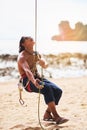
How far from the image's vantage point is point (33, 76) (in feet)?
14.6

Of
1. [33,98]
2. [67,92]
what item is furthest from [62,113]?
[67,92]

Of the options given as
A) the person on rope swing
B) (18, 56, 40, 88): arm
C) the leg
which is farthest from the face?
the leg

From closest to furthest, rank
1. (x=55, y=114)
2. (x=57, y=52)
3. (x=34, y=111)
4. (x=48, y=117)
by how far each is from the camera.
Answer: (x=55, y=114) → (x=48, y=117) → (x=34, y=111) → (x=57, y=52)

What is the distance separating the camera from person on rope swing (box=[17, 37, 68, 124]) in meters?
4.52

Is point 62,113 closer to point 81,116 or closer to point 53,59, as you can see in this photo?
point 81,116

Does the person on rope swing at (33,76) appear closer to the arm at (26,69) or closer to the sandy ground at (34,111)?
the arm at (26,69)

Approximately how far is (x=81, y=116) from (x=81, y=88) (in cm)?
304

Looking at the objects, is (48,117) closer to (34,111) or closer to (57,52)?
(34,111)

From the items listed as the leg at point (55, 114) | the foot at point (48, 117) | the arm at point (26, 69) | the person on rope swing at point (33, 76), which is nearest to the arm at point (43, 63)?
the person on rope swing at point (33, 76)

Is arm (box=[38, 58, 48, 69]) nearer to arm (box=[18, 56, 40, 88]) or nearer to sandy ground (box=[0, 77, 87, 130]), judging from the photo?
arm (box=[18, 56, 40, 88])

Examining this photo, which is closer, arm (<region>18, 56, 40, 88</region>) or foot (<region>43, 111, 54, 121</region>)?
arm (<region>18, 56, 40, 88</region>)

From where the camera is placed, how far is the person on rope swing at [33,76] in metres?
4.52

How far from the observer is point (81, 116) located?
16.6ft

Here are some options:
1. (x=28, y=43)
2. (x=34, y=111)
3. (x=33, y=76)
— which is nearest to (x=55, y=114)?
(x=33, y=76)
